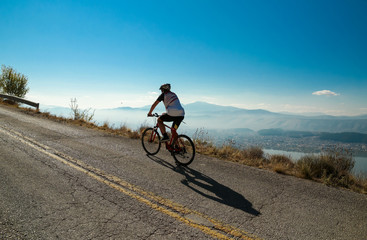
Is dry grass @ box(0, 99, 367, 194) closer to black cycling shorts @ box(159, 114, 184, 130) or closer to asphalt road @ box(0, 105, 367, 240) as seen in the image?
asphalt road @ box(0, 105, 367, 240)

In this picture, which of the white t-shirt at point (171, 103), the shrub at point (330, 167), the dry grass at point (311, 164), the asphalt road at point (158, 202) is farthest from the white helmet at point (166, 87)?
the shrub at point (330, 167)

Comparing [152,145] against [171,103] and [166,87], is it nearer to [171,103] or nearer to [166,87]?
[171,103]

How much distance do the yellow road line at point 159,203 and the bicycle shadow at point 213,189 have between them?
28.3 inches

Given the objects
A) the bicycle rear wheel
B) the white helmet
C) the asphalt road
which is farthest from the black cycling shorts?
the asphalt road

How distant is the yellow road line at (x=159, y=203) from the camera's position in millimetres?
2725

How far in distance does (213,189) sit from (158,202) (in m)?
1.35

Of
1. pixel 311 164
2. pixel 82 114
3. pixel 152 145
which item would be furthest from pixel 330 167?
pixel 82 114

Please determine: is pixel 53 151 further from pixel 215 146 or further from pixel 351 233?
pixel 351 233

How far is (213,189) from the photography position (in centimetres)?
422

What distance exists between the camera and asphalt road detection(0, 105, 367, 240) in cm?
270

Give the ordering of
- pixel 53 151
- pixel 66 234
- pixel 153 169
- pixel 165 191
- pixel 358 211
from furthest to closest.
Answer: pixel 53 151
pixel 153 169
pixel 165 191
pixel 358 211
pixel 66 234

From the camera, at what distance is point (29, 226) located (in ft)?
8.59

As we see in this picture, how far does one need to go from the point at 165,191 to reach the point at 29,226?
2144 millimetres

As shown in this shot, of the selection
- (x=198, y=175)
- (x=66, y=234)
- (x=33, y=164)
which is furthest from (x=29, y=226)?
(x=198, y=175)
